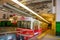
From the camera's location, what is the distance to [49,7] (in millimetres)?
6406

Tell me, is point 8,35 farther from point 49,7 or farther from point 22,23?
point 49,7

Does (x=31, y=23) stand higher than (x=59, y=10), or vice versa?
(x=59, y=10)

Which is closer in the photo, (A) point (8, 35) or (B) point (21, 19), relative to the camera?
(A) point (8, 35)

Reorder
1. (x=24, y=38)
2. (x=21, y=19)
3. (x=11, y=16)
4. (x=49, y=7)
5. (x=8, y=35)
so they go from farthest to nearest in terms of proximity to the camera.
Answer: (x=11, y=16), (x=49, y=7), (x=21, y=19), (x=24, y=38), (x=8, y=35)

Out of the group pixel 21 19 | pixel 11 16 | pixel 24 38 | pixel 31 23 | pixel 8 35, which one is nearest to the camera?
pixel 8 35

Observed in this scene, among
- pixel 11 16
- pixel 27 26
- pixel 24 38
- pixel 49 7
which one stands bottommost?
pixel 24 38

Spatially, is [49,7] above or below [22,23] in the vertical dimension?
above

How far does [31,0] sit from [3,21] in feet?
5.90

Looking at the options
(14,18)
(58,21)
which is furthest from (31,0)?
(58,21)

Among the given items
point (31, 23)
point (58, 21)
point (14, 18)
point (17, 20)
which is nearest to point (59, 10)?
point (58, 21)

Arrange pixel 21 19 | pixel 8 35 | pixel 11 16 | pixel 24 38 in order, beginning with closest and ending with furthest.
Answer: pixel 8 35 < pixel 24 38 < pixel 21 19 < pixel 11 16

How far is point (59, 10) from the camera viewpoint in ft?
13.9

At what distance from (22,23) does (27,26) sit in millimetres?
334

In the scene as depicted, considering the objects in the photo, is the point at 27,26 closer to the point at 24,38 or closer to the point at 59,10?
the point at 24,38
